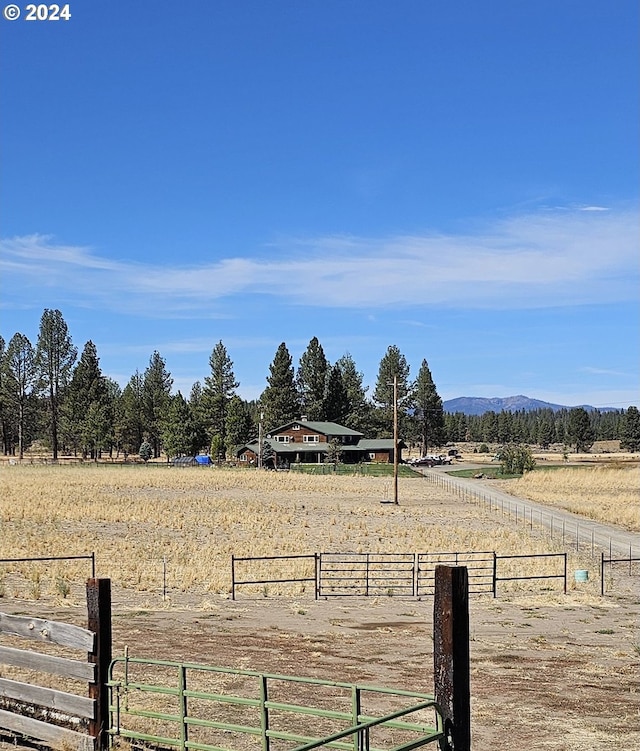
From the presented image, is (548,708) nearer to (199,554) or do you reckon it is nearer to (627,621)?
(627,621)

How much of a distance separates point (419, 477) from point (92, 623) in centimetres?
8015

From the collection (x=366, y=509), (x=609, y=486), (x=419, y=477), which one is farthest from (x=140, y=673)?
(x=419, y=477)

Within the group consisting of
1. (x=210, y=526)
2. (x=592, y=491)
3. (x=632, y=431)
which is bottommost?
(x=592, y=491)

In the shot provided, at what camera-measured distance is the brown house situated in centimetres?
11038

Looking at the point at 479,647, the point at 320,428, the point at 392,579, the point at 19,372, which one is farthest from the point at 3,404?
the point at 479,647

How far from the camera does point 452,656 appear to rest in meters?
7.24

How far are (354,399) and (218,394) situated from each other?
28274mm

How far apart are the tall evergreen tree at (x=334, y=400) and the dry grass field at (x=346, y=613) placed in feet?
277

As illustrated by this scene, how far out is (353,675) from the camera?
14664 millimetres

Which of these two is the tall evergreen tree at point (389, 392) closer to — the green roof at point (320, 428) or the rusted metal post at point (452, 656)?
the green roof at point (320, 428)

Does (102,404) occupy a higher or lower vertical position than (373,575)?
higher

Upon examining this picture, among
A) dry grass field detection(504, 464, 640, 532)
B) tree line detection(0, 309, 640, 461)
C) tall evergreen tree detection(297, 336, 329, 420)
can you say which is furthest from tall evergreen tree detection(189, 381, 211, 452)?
A: dry grass field detection(504, 464, 640, 532)

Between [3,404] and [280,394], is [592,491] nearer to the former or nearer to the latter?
[280,394]

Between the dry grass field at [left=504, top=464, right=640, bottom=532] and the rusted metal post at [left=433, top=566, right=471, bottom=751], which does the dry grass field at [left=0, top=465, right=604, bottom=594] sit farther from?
the rusted metal post at [left=433, top=566, right=471, bottom=751]
